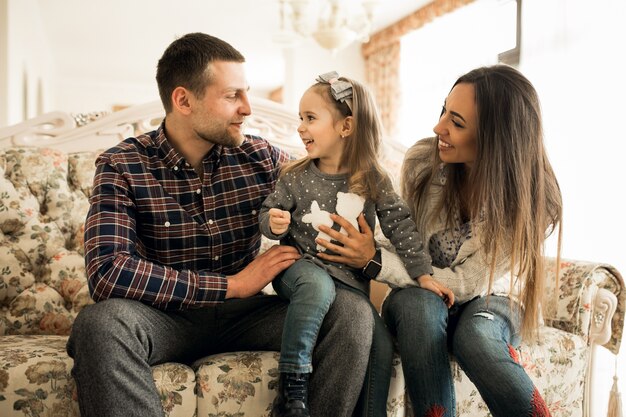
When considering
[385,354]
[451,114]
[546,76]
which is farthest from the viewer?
[546,76]

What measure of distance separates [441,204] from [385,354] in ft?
1.64

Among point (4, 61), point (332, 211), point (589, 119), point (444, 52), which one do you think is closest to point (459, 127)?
point (332, 211)

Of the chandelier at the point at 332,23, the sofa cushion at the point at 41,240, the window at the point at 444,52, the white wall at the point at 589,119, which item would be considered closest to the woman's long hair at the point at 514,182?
the sofa cushion at the point at 41,240

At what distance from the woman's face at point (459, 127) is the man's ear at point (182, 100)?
2.51 ft

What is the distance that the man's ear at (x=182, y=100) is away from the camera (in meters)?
1.94

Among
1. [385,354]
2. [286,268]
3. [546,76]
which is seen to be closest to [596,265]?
[385,354]

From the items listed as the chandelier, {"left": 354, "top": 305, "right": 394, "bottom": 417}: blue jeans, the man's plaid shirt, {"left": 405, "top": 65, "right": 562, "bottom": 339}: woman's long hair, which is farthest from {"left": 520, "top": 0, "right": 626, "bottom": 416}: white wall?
the man's plaid shirt

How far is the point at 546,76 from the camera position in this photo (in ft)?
14.2

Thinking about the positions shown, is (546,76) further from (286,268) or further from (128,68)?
(128,68)

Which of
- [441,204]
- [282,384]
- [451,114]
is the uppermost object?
[451,114]

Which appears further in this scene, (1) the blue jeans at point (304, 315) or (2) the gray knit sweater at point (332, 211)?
(2) the gray knit sweater at point (332, 211)

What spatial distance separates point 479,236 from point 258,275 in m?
0.63

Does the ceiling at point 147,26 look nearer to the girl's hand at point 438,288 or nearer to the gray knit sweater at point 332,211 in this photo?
the gray knit sweater at point 332,211

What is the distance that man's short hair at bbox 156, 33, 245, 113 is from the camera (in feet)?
6.32
